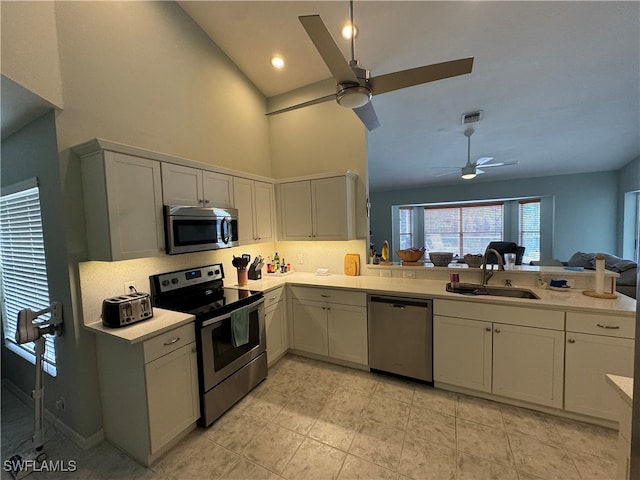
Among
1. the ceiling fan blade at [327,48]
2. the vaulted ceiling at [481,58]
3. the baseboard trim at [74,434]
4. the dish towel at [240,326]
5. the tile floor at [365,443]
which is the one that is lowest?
the tile floor at [365,443]

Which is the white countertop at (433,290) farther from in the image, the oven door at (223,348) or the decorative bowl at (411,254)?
the oven door at (223,348)

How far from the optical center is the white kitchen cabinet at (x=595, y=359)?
6.18 feet

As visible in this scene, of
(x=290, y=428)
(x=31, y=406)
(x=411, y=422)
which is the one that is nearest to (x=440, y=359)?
(x=411, y=422)

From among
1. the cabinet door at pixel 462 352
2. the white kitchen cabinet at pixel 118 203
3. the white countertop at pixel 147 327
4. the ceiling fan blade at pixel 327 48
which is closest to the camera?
the ceiling fan blade at pixel 327 48

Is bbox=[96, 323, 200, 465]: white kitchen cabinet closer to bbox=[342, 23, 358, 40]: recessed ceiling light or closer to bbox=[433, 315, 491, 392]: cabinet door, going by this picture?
bbox=[433, 315, 491, 392]: cabinet door

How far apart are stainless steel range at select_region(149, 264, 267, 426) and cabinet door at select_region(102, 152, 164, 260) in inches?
18.5

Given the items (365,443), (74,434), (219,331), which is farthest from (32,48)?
(365,443)

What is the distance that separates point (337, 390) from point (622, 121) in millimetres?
5531

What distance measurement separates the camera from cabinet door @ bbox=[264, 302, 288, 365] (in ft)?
9.39

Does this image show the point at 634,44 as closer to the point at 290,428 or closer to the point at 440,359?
the point at 440,359

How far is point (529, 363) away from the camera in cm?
213

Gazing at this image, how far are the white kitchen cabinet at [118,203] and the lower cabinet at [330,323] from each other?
1626 mm

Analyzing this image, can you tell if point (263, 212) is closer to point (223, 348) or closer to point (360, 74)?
point (223, 348)

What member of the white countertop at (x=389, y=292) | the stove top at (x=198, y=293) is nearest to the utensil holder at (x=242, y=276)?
the white countertop at (x=389, y=292)
